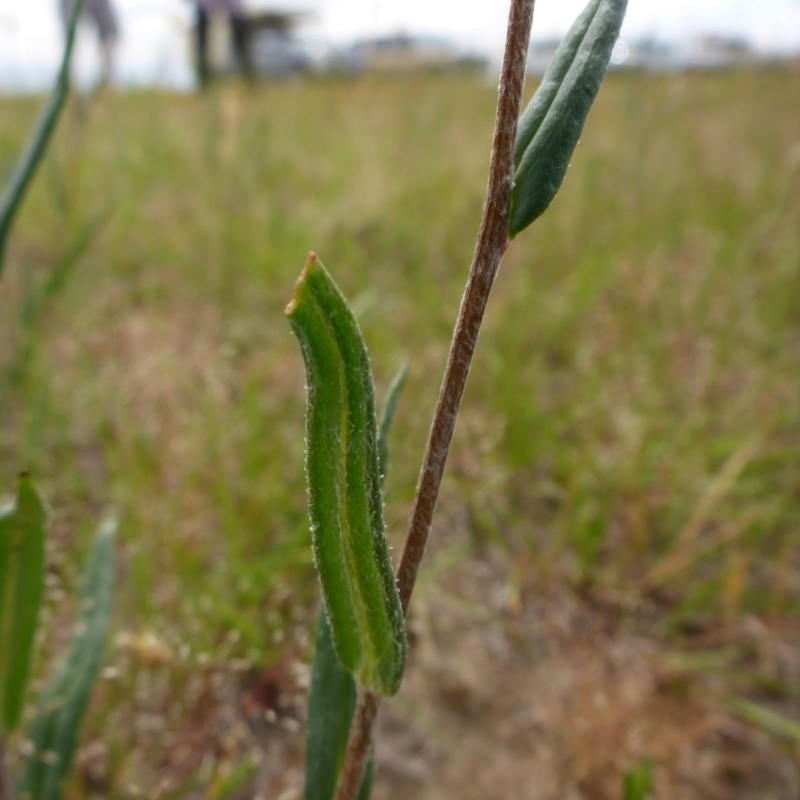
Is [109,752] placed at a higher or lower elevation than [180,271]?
lower

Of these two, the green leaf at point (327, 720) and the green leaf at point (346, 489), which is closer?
the green leaf at point (346, 489)

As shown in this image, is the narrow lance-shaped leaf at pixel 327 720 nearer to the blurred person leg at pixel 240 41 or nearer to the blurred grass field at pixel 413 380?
the blurred grass field at pixel 413 380

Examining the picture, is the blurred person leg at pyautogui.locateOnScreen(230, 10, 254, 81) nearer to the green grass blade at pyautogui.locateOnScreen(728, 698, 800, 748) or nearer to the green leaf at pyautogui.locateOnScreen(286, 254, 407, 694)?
the green grass blade at pyautogui.locateOnScreen(728, 698, 800, 748)

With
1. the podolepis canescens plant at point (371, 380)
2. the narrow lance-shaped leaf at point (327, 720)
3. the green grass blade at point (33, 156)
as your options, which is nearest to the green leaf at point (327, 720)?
the narrow lance-shaped leaf at point (327, 720)

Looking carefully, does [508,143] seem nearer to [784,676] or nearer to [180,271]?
[784,676]

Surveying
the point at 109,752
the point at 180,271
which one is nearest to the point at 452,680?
the point at 109,752

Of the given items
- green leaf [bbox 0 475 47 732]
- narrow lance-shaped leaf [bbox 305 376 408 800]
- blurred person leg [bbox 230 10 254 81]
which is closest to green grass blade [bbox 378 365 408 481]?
narrow lance-shaped leaf [bbox 305 376 408 800]
